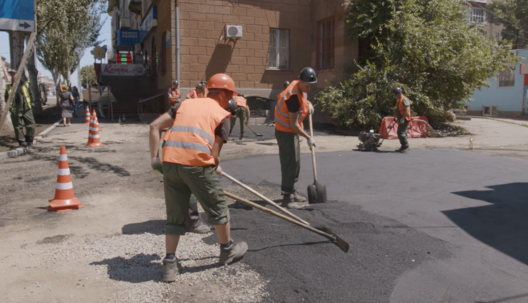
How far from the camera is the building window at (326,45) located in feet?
59.4

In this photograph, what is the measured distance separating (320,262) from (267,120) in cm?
1418

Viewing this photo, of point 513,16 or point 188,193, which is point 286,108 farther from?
point 513,16

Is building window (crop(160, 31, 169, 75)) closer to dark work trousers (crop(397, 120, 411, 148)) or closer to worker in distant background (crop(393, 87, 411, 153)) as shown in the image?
worker in distant background (crop(393, 87, 411, 153))

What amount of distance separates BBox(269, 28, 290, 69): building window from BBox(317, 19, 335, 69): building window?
1341 millimetres

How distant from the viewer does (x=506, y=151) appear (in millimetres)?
11312

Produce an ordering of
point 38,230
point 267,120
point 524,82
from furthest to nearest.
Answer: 1. point 524,82
2. point 267,120
3. point 38,230

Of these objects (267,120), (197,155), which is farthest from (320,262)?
(267,120)

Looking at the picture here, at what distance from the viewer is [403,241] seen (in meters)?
4.38

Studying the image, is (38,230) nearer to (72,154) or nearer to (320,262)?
(320,262)

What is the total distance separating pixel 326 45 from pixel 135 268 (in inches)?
631

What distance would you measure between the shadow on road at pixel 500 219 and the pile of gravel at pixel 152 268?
7.95 ft

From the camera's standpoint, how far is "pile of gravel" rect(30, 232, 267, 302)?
3.37m

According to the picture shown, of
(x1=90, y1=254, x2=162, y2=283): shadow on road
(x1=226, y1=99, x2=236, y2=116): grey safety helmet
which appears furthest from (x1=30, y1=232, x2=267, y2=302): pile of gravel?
(x1=226, y1=99, x2=236, y2=116): grey safety helmet

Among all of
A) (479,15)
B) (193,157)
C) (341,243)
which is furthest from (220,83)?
(479,15)
